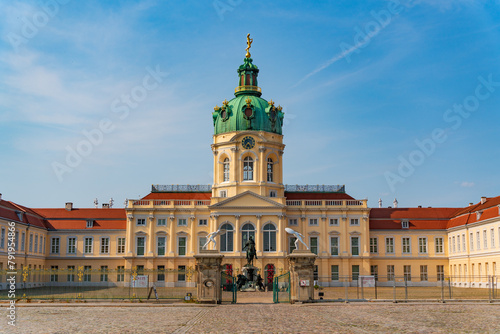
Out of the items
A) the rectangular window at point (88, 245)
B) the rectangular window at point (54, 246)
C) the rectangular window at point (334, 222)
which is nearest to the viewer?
the rectangular window at point (334, 222)

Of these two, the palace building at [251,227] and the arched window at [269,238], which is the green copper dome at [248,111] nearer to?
the palace building at [251,227]

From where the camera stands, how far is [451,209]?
81625mm

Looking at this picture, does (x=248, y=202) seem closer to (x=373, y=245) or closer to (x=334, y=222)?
(x=334, y=222)

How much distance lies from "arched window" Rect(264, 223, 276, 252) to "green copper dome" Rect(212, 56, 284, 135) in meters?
13.0

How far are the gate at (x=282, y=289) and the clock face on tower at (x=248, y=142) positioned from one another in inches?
1448

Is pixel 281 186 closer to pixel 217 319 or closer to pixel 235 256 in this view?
pixel 235 256

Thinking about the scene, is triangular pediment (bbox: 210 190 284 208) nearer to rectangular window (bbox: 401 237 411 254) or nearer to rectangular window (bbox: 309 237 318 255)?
rectangular window (bbox: 309 237 318 255)

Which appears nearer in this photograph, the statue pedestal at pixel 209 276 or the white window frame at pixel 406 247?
the statue pedestal at pixel 209 276

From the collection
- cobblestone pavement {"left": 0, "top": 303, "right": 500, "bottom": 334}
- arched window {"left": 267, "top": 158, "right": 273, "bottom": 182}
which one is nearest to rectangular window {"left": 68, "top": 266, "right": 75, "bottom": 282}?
cobblestone pavement {"left": 0, "top": 303, "right": 500, "bottom": 334}

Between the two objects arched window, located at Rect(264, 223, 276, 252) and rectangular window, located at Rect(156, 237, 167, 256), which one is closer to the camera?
arched window, located at Rect(264, 223, 276, 252)

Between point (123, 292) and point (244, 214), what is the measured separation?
35740 millimetres

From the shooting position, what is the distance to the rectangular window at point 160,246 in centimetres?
7725

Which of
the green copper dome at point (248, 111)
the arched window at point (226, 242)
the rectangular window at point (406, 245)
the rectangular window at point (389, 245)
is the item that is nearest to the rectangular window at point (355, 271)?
the rectangular window at point (389, 245)

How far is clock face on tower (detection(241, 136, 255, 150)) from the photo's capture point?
7762 centimetres
